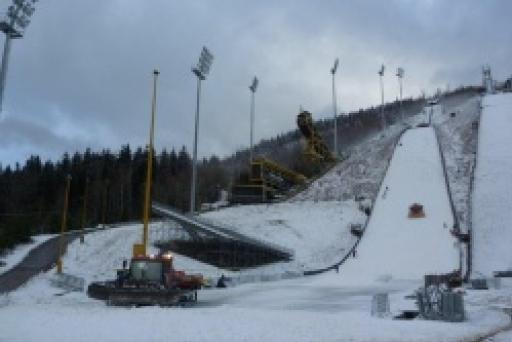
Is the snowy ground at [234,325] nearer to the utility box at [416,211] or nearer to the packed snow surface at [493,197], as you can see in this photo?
the packed snow surface at [493,197]

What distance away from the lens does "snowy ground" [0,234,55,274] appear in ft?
125

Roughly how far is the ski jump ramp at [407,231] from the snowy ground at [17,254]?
20.8 metres

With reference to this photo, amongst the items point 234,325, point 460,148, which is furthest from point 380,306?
point 460,148

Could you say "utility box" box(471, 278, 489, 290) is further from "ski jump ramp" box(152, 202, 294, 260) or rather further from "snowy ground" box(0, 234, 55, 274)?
"snowy ground" box(0, 234, 55, 274)

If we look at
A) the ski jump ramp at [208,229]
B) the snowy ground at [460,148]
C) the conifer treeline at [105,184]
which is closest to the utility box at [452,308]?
the ski jump ramp at [208,229]

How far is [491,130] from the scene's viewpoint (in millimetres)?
62438

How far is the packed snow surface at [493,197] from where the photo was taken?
119 ft

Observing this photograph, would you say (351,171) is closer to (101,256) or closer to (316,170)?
(316,170)

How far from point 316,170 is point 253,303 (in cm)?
5707

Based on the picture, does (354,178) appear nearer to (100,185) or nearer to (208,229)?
(208,229)

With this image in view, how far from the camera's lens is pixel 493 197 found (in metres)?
44.8

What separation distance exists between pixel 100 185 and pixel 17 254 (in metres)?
51.2

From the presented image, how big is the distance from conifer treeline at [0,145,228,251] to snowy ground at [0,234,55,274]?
24.4 metres

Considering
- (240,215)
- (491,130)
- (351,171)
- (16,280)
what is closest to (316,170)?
(351,171)
